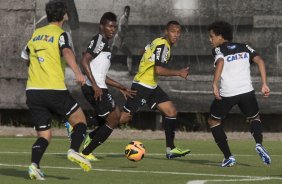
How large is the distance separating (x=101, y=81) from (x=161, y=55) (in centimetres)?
123

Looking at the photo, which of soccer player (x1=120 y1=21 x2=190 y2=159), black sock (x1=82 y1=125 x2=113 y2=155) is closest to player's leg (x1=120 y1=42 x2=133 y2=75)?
soccer player (x1=120 y1=21 x2=190 y2=159)

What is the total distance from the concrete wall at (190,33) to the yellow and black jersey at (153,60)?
614 centimetres

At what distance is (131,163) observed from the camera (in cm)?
1448

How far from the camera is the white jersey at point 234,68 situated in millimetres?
14125

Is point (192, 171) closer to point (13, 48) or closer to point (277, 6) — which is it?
point (277, 6)

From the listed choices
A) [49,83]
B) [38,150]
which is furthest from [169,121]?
[38,150]

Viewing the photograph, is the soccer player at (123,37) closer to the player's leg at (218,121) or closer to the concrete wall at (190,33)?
the concrete wall at (190,33)


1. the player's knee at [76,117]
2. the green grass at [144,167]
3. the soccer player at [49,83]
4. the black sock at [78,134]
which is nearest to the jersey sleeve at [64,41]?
the soccer player at [49,83]

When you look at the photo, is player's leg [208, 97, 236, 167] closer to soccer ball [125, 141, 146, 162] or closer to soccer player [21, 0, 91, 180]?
soccer ball [125, 141, 146, 162]

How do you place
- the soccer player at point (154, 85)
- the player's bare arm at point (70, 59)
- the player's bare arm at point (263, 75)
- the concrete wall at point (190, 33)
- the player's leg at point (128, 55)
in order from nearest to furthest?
the player's bare arm at point (70, 59), the player's bare arm at point (263, 75), the soccer player at point (154, 85), the concrete wall at point (190, 33), the player's leg at point (128, 55)

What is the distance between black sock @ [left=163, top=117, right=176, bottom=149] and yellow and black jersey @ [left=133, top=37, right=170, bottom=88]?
64cm

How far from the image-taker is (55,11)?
1156 centimetres

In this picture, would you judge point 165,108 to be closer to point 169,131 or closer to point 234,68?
point 169,131

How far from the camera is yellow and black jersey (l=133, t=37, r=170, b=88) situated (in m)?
15.9
